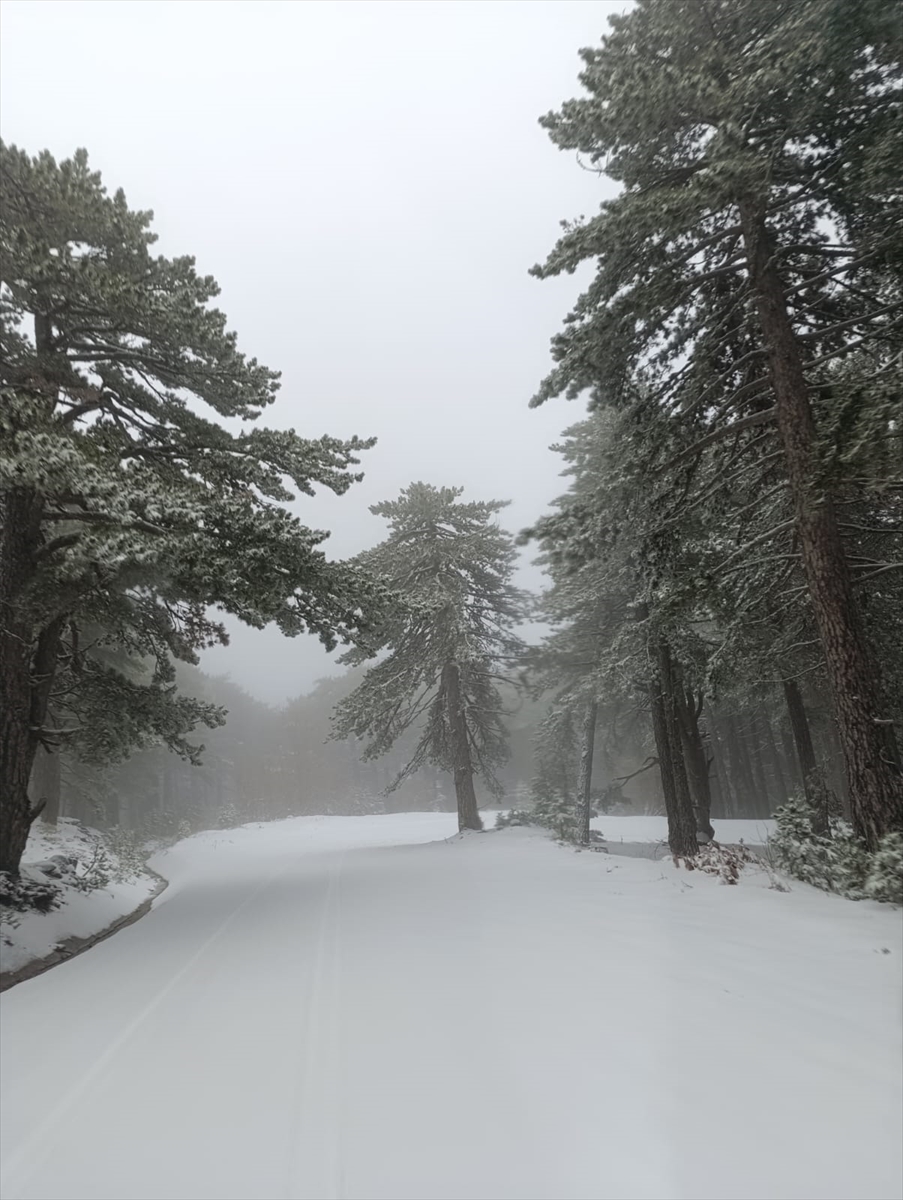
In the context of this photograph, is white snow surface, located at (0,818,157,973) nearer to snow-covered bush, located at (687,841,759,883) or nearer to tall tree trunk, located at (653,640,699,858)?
snow-covered bush, located at (687,841,759,883)

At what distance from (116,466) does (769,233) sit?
9.28 meters

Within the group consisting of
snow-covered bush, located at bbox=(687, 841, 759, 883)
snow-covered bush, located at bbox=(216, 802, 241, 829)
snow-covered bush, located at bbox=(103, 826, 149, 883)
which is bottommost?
snow-covered bush, located at bbox=(216, 802, 241, 829)

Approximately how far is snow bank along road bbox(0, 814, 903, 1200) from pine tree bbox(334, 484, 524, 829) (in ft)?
36.0

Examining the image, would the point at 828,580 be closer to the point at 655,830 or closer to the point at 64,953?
the point at 64,953

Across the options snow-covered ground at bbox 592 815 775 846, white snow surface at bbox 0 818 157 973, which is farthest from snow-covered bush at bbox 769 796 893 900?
snow-covered ground at bbox 592 815 775 846

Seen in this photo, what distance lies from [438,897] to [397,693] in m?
9.88

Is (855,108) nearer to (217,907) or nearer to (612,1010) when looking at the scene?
(612,1010)

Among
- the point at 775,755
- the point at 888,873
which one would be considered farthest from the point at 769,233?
the point at 775,755

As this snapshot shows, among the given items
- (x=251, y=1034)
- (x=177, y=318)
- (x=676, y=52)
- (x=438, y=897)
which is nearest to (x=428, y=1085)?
(x=251, y=1034)

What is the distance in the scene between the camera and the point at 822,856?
7.29 metres

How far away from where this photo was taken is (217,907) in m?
9.77

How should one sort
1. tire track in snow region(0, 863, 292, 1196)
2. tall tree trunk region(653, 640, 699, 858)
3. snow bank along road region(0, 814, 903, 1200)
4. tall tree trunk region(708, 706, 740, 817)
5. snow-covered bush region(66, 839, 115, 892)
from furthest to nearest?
tall tree trunk region(708, 706, 740, 817) < tall tree trunk region(653, 640, 699, 858) < snow-covered bush region(66, 839, 115, 892) < tire track in snow region(0, 863, 292, 1196) < snow bank along road region(0, 814, 903, 1200)

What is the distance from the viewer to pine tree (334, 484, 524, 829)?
18.1 m

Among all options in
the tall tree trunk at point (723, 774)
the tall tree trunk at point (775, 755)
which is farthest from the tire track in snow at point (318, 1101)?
the tall tree trunk at point (723, 774)
